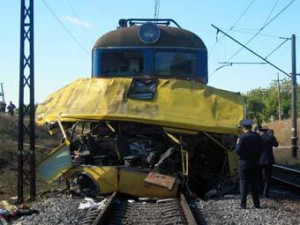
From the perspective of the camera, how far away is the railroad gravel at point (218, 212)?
913 centimetres

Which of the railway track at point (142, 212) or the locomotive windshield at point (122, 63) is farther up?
the locomotive windshield at point (122, 63)

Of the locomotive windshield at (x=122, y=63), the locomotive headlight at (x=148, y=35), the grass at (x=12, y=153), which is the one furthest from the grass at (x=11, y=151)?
the locomotive headlight at (x=148, y=35)

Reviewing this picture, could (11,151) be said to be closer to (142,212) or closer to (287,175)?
(287,175)

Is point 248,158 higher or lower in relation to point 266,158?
higher

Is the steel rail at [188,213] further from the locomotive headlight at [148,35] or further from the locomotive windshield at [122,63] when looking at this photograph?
the locomotive headlight at [148,35]

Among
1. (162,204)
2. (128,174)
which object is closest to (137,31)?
(128,174)

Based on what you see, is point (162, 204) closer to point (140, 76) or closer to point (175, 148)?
point (175, 148)

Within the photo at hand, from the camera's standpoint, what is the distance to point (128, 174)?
466 inches

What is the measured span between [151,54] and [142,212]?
513cm

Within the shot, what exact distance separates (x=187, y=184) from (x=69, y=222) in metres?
3.82

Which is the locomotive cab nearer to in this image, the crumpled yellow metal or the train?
the train

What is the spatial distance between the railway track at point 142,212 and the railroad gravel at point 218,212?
218 millimetres

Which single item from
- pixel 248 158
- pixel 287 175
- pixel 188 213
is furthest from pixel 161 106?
pixel 287 175

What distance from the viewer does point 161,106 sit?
1258 centimetres
